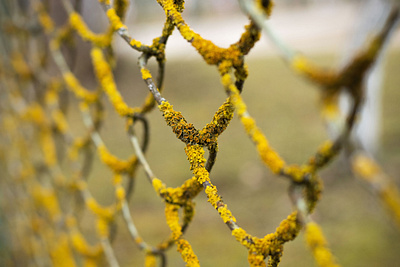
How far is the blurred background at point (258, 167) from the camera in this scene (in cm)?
184

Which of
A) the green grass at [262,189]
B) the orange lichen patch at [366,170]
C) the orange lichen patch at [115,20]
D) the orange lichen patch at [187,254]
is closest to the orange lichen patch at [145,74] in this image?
the orange lichen patch at [115,20]

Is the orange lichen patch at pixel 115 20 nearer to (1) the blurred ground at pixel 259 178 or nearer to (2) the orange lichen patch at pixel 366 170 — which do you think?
(1) the blurred ground at pixel 259 178

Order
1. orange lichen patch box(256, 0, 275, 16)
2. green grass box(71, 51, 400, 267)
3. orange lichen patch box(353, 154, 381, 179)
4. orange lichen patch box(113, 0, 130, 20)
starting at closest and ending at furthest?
orange lichen patch box(256, 0, 275, 16)
orange lichen patch box(113, 0, 130, 20)
orange lichen patch box(353, 154, 381, 179)
green grass box(71, 51, 400, 267)

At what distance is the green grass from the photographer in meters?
1.82

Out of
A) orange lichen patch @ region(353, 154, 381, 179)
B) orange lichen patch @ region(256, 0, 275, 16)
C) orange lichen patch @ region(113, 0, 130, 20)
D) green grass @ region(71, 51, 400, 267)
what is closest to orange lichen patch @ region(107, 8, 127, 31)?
orange lichen patch @ region(113, 0, 130, 20)

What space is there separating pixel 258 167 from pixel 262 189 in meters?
0.25

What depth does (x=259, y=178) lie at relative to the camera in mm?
2590

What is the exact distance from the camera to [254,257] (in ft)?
1.18

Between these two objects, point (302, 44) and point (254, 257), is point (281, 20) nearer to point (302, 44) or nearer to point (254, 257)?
point (302, 44)

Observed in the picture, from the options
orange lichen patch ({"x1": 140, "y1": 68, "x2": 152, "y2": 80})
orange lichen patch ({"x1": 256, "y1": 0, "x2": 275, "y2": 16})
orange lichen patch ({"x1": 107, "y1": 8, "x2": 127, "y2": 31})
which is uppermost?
orange lichen patch ({"x1": 107, "y1": 8, "x2": 127, "y2": 31})

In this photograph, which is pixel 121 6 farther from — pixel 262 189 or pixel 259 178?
pixel 259 178

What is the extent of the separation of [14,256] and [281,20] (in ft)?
35.3

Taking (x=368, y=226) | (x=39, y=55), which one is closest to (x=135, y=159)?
(x=39, y=55)

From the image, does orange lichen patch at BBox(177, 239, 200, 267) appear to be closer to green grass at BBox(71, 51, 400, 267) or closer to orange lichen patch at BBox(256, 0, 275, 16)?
orange lichen patch at BBox(256, 0, 275, 16)
